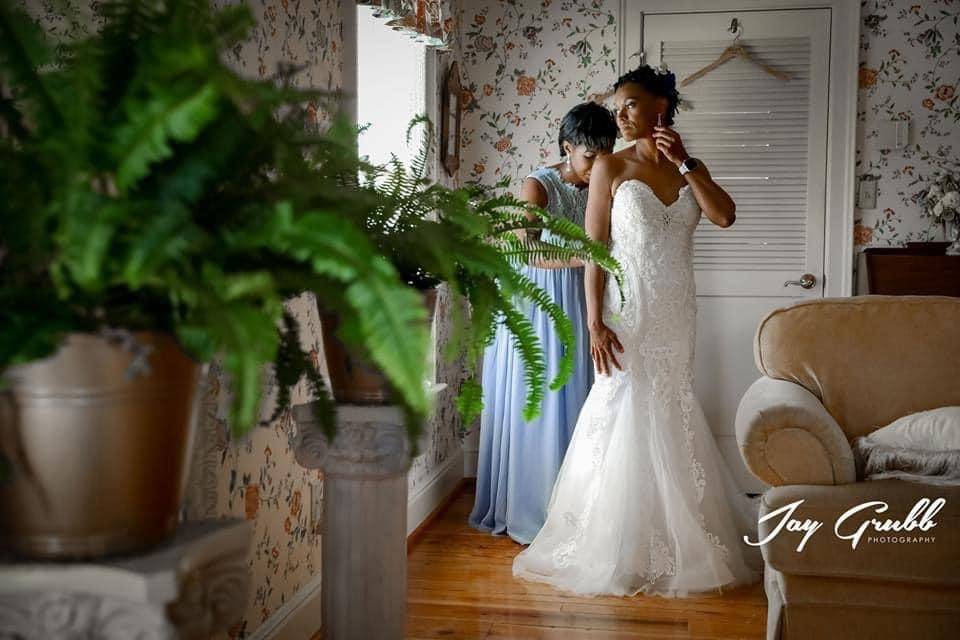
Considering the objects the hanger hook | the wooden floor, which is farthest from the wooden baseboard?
the hanger hook

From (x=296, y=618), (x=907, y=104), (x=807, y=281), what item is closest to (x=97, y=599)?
(x=296, y=618)

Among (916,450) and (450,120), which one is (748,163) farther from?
(916,450)

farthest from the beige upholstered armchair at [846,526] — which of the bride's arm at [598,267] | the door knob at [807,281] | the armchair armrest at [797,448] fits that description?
the door knob at [807,281]

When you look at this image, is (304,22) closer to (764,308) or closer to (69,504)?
(69,504)

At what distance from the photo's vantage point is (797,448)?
237cm

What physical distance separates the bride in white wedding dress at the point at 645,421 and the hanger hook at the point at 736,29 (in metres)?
1.20

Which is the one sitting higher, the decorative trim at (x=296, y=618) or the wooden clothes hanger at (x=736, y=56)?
the wooden clothes hanger at (x=736, y=56)

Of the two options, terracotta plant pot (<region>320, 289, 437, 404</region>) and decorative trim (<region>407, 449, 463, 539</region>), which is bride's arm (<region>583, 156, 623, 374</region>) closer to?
decorative trim (<region>407, 449, 463, 539</region>)

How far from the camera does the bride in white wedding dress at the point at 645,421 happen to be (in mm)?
2955

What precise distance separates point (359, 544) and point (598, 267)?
65.2 inches

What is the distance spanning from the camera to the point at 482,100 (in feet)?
14.5

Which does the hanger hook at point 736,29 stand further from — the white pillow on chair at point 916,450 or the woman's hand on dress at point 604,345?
the white pillow on chair at point 916,450

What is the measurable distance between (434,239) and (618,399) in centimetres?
204

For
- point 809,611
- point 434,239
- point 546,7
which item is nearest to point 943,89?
point 546,7
